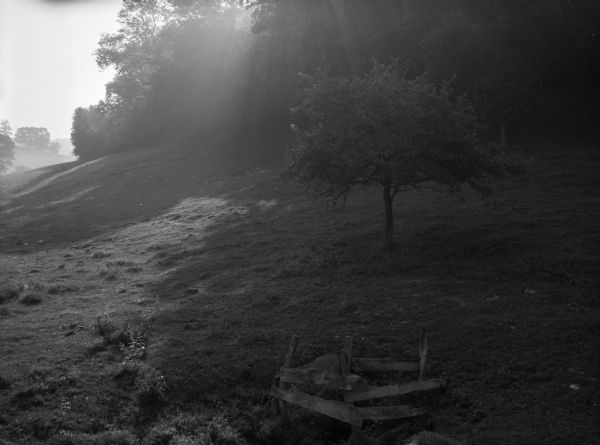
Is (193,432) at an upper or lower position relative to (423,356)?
lower

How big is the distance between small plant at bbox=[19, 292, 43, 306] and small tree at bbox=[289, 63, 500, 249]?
1177 centimetres

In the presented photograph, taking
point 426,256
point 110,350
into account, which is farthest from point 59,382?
point 426,256

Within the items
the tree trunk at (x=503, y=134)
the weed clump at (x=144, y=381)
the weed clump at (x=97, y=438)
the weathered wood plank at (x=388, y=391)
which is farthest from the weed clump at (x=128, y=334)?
the tree trunk at (x=503, y=134)

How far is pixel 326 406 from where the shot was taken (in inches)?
410

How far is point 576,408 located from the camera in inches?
416

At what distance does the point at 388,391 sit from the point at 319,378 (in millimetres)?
1466

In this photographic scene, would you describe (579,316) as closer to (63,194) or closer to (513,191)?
(513,191)

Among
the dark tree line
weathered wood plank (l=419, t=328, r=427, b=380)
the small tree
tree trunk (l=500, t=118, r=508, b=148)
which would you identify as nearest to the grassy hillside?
weathered wood plank (l=419, t=328, r=427, b=380)

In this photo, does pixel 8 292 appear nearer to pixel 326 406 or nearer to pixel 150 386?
pixel 150 386

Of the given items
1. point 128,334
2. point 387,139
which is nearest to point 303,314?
point 128,334

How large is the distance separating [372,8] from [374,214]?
86.1 feet

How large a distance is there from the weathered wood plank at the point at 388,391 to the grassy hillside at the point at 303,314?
883 mm

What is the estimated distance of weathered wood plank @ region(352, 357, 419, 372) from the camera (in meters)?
11.8

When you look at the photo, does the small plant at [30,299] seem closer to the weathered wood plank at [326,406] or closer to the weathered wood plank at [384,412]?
the weathered wood plank at [326,406]
